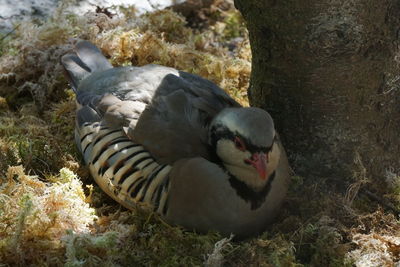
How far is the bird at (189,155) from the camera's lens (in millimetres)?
3484

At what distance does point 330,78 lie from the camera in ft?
12.3

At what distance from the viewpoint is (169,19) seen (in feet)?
19.7

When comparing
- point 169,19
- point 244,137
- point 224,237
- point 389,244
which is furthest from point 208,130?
point 169,19

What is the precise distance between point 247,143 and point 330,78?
0.69 metres

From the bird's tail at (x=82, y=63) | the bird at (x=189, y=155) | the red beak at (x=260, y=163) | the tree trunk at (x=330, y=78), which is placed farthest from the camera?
the bird's tail at (x=82, y=63)

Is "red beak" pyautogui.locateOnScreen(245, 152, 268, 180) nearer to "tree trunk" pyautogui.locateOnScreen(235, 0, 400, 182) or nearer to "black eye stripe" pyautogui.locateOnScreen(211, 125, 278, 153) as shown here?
"black eye stripe" pyautogui.locateOnScreen(211, 125, 278, 153)

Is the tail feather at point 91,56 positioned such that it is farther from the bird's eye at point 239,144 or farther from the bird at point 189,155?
the bird's eye at point 239,144

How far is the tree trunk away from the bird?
0.27m

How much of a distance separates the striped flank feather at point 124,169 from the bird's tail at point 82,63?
72 centimetres

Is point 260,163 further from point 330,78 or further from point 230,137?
point 330,78

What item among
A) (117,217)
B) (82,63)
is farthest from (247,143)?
(82,63)

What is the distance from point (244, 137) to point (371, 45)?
91 cm

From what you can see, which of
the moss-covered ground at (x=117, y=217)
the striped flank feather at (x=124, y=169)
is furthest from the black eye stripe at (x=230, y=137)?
the moss-covered ground at (x=117, y=217)

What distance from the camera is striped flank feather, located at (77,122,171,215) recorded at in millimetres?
3637
